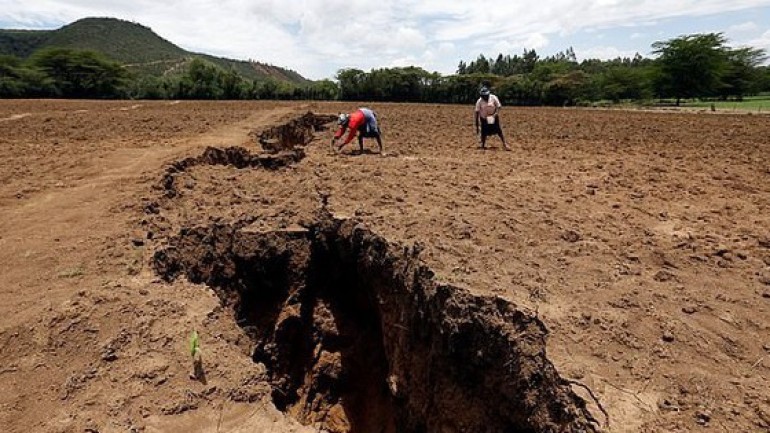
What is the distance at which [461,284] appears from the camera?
4164 millimetres

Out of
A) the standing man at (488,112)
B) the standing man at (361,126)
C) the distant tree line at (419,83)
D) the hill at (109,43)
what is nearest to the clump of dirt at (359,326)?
the standing man at (361,126)

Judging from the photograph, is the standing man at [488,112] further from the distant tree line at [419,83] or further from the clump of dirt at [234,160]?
the distant tree line at [419,83]

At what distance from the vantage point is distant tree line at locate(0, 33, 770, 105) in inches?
1757

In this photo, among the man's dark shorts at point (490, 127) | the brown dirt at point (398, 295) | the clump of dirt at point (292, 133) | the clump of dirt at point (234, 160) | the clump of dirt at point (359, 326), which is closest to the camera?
the brown dirt at point (398, 295)

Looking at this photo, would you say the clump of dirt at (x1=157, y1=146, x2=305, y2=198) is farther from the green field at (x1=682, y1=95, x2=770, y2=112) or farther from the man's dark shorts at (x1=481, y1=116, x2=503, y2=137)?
the green field at (x1=682, y1=95, x2=770, y2=112)

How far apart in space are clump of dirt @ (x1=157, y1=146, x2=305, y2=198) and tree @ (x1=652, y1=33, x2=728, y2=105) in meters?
42.6

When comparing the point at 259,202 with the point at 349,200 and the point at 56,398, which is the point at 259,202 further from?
the point at 56,398

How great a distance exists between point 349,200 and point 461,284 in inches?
111

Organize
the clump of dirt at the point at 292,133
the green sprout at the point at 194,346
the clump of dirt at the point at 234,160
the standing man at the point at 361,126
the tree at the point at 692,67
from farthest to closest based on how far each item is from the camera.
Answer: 1. the tree at the point at 692,67
2. the clump of dirt at the point at 292,133
3. the standing man at the point at 361,126
4. the clump of dirt at the point at 234,160
5. the green sprout at the point at 194,346

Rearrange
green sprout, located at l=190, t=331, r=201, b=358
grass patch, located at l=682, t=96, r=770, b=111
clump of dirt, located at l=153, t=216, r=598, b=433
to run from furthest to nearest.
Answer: grass patch, located at l=682, t=96, r=770, b=111, clump of dirt, located at l=153, t=216, r=598, b=433, green sprout, located at l=190, t=331, r=201, b=358

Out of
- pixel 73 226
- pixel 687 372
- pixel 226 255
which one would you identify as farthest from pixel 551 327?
pixel 73 226

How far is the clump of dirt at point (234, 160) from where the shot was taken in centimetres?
930

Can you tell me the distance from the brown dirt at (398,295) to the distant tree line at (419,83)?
41.1 metres

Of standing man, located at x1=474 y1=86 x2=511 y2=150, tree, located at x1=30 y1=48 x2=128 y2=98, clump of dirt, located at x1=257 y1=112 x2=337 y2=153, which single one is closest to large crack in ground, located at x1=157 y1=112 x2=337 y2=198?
clump of dirt, located at x1=257 y1=112 x2=337 y2=153
